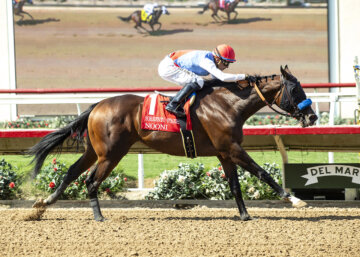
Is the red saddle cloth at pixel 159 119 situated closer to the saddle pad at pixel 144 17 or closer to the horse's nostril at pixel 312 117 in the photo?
the horse's nostril at pixel 312 117

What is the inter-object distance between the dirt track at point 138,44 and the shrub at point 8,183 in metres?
8.18

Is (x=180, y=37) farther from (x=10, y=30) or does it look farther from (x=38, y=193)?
(x=38, y=193)

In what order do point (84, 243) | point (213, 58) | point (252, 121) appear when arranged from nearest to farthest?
point (84, 243) → point (213, 58) → point (252, 121)

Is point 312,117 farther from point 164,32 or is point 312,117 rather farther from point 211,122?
point 164,32

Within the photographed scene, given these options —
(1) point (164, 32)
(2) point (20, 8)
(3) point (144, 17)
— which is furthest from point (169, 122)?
(2) point (20, 8)

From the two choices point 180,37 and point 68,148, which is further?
point 180,37

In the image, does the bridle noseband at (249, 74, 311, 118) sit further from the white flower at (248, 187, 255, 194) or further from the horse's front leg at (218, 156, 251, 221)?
the white flower at (248, 187, 255, 194)

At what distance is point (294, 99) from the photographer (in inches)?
253

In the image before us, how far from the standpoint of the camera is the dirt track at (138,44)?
1616 cm

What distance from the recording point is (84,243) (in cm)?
537

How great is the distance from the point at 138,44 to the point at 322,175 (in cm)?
953

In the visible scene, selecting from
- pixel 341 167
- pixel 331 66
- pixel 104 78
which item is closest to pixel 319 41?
pixel 331 66

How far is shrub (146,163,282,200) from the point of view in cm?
780

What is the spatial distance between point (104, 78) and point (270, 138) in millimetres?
9262
